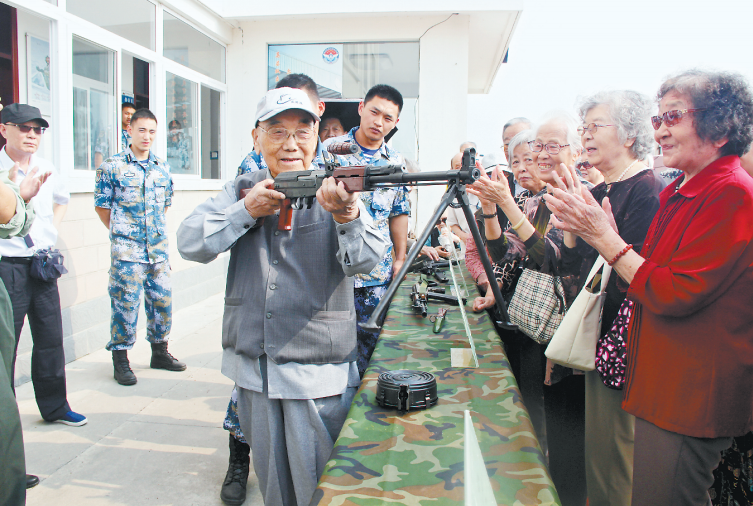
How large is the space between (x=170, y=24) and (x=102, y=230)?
308cm

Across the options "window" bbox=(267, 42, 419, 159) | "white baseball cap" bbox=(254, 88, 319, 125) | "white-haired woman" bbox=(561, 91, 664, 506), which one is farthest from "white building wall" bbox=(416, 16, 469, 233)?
"white baseball cap" bbox=(254, 88, 319, 125)

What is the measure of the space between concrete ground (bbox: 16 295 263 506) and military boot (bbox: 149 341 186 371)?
61 millimetres

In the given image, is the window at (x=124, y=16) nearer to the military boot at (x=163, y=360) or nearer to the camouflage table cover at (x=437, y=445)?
the military boot at (x=163, y=360)

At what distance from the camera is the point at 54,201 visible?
3867 mm

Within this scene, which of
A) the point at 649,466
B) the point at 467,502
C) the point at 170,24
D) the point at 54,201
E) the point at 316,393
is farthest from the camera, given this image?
the point at 170,24

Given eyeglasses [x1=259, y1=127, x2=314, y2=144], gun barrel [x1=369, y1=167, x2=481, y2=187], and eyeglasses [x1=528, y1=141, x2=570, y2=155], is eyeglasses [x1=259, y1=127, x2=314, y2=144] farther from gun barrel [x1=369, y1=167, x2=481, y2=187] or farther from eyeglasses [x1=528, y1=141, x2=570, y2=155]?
eyeglasses [x1=528, y1=141, x2=570, y2=155]

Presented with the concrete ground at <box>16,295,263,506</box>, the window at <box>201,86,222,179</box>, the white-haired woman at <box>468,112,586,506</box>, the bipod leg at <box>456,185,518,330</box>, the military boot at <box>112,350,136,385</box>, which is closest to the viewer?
the bipod leg at <box>456,185,518,330</box>

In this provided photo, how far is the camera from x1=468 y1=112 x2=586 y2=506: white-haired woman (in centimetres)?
229

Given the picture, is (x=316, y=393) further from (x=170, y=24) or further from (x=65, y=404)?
(x=170, y=24)

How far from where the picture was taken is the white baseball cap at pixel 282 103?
5.73 ft

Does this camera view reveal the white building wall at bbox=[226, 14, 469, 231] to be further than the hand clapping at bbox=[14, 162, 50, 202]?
Yes

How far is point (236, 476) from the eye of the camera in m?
2.63

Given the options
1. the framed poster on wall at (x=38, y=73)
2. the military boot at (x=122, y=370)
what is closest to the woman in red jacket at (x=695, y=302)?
the military boot at (x=122, y=370)

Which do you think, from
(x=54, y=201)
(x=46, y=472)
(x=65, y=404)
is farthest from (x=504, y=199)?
(x=54, y=201)
